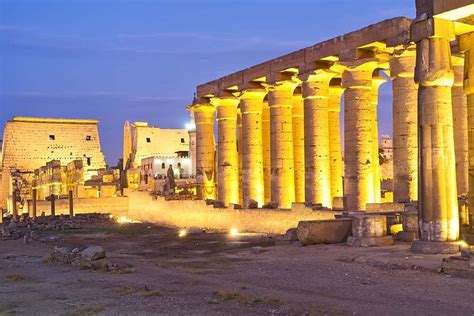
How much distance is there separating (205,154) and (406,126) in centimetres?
1294

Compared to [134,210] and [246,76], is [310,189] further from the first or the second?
[134,210]

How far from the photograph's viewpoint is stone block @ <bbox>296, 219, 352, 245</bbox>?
15773 millimetres

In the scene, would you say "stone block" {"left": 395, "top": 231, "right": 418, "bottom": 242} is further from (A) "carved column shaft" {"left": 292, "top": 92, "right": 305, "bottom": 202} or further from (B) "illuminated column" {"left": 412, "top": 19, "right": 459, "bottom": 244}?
(A) "carved column shaft" {"left": 292, "top": 92, "right": 305, "bottom": 202}

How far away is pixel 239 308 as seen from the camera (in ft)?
27.5

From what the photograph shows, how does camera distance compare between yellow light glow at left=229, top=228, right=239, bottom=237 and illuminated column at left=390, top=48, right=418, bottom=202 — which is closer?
illuminated column at left=390, top=48, right=418, bottom=202

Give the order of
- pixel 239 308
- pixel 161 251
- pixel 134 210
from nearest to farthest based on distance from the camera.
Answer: pixel 239 308 < pixel 161 251 < pixel 134 210

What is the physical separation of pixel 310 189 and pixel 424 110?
994 centimetres

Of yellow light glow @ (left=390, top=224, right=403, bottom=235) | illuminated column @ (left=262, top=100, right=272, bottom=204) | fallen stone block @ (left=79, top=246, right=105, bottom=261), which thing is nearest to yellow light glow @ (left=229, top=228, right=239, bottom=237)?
yellow light glow @ (left=390, top=224, right=403, bottom=235)

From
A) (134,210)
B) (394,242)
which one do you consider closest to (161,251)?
(394,242)

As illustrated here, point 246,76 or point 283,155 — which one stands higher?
point 246,76

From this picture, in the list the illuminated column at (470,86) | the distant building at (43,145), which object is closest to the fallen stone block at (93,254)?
the illuminated column at (470,86)

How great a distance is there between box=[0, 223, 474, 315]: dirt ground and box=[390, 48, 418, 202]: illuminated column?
4.34 meters

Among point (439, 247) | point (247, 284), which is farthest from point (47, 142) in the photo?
point (247, 284)

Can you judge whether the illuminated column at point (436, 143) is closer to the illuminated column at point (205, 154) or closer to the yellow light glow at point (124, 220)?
the illuminated column at point (205, 154)
